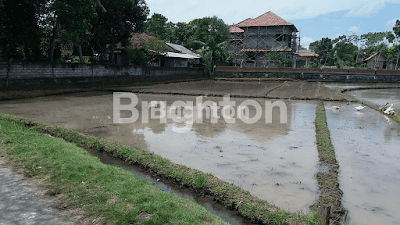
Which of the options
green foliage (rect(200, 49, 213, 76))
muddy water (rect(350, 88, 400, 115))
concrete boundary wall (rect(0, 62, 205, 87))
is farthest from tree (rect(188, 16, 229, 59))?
muddy water (rect(350, 88, 400, 115))

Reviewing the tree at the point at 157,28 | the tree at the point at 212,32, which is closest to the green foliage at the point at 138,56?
the tree at the point at 212,32

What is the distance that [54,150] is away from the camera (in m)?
5.79

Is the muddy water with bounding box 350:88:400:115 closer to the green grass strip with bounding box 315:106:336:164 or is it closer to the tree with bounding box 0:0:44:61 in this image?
the green grass strip with bounding box 315:106:336:164

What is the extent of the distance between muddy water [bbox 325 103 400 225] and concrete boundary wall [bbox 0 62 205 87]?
58.5 ft

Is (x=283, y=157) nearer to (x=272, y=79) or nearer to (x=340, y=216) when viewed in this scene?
(x=340, y=216)

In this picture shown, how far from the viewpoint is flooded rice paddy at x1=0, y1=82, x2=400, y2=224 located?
15.3 feet

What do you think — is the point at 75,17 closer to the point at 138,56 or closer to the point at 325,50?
the point at 138,56

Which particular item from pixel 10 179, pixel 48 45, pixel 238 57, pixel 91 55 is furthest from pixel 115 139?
pixel 238 57

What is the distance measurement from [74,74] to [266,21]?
33555 mm

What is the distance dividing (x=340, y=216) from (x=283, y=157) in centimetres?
256

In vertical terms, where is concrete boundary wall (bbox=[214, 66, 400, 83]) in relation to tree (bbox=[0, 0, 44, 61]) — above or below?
below

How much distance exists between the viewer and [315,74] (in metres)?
36.9

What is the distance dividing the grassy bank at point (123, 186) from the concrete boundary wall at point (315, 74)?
110ft

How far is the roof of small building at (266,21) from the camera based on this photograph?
43562mm
